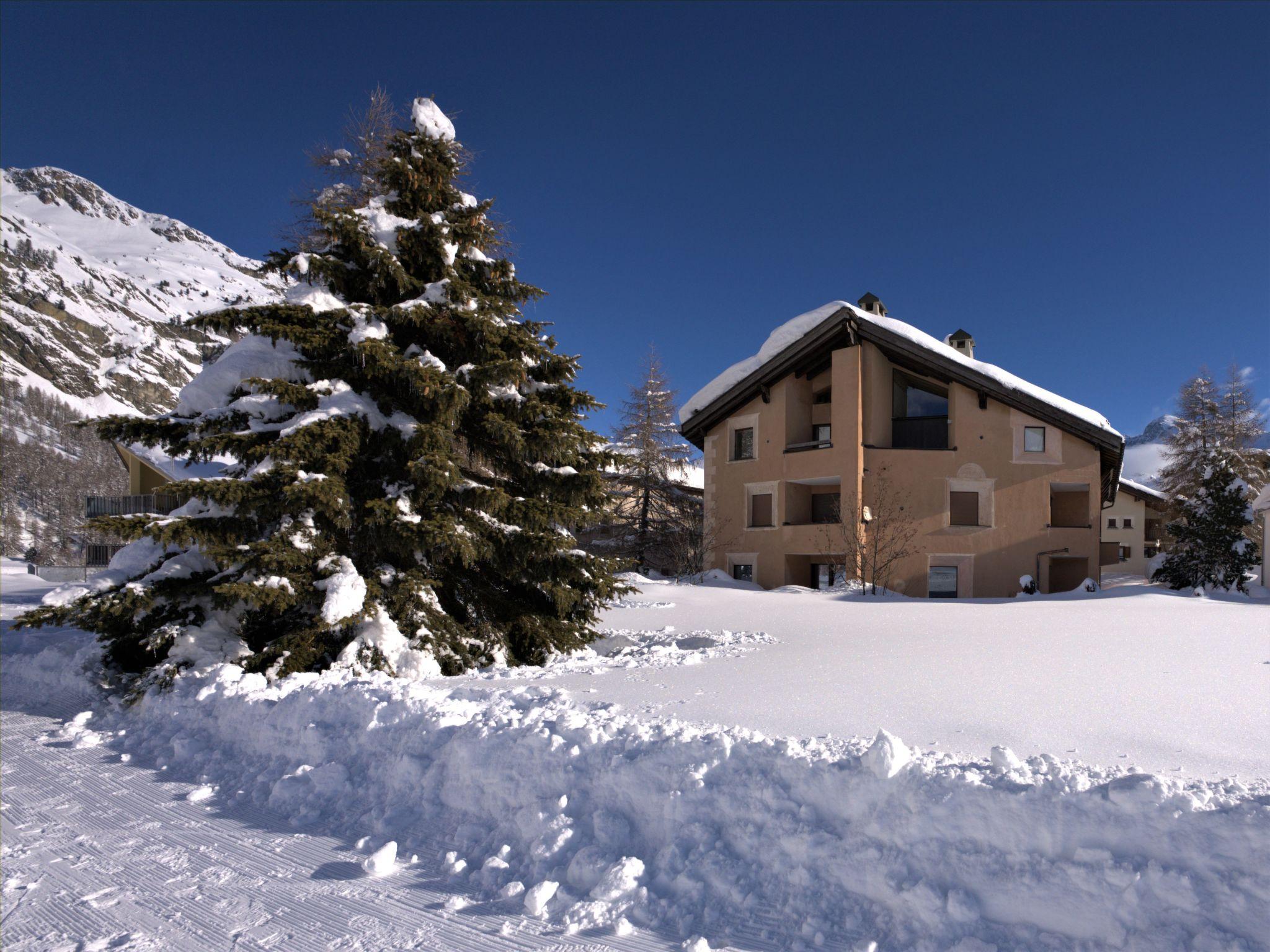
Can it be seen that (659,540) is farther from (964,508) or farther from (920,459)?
(964,508)

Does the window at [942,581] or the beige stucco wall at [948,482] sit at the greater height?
the beige stucco wall at [948,482]

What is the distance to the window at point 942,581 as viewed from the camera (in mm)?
20953

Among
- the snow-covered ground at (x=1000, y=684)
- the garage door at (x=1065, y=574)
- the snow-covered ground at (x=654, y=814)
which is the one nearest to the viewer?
the snow-covered ground at (x=654, y=814)

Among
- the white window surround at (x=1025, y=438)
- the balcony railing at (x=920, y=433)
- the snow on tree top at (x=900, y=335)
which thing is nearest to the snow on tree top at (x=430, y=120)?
the snow on tree top at (x=900, y=335)

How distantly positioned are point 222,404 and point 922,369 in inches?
823

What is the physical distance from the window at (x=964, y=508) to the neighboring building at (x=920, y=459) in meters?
0.04

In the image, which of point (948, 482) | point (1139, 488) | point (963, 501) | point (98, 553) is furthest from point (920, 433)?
point (98, 553)

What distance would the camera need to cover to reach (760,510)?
23.3 meters

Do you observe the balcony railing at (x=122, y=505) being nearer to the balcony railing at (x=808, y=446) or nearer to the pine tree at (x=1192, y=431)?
the balcony railing at (x=808, y=446)

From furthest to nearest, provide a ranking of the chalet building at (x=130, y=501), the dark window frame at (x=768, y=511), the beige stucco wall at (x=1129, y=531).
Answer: the beige stucco wall at (x=1129, y=531), the dark window frame at (x=768, y=511), the chalet building at (x=130, y=501)

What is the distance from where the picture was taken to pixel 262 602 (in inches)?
254

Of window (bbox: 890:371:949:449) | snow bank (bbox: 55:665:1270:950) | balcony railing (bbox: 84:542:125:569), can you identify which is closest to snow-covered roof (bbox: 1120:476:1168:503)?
window (bbox: 890:371:949:449)

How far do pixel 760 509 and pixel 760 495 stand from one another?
512mm

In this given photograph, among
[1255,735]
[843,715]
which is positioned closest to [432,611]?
[843,715]
